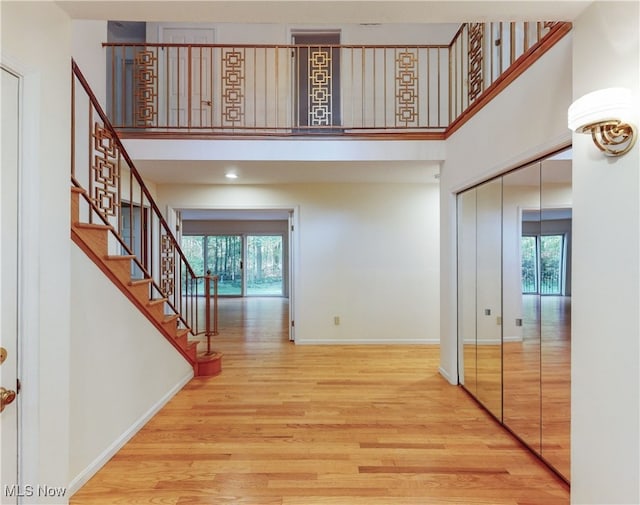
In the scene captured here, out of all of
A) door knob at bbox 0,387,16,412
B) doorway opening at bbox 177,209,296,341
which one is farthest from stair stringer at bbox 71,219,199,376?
→ doorway opening at bbox 177,209,296,341

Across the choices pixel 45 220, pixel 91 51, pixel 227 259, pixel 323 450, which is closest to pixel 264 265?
pixel 227 259

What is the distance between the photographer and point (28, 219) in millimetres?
1246

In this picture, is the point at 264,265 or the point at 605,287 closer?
the point at 605,287

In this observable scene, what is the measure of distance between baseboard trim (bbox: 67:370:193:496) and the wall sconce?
2909 millimetres

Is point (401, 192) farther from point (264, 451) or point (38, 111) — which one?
point (38, 111)

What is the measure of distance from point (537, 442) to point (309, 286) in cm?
324

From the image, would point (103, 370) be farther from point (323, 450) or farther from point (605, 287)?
point (605, 287)

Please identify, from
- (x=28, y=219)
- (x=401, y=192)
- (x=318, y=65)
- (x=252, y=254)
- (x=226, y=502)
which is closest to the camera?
(x=28, y=219)

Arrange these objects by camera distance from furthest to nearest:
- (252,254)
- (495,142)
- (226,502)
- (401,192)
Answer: (252,254) → (401,192) → (495,142) → (226,502)

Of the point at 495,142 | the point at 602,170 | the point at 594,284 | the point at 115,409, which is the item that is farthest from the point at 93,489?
the point at 495,142

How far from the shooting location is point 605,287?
1.28m
